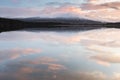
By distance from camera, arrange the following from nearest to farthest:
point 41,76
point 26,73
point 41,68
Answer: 1. point 41,76
2. point 26,73
3. point 41,68

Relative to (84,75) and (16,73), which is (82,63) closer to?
(84,75)

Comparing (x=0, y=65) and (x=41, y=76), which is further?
(x=0, y=65)

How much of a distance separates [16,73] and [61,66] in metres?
3.59

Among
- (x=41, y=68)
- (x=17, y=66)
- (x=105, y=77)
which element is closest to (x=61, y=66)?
(x=41, y=68)

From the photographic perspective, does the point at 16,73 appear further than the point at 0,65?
No

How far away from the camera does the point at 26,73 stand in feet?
→ 51.2

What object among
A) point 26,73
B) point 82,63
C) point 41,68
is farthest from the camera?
point 82,63

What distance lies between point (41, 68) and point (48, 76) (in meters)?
2.52

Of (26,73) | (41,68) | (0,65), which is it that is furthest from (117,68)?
(0,65)

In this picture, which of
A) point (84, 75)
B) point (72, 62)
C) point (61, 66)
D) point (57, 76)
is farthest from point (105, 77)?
point (72, 62)

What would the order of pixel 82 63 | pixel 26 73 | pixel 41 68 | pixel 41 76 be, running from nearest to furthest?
1. pixel 41 76
2. pixel 26 73
3. pixel 41 68
4. pixel 82 63

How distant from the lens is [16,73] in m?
15.5

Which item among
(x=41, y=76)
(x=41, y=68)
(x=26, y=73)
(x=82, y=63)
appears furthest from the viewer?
(x=82, y=63)

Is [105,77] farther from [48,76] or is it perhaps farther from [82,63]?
[82,63]
